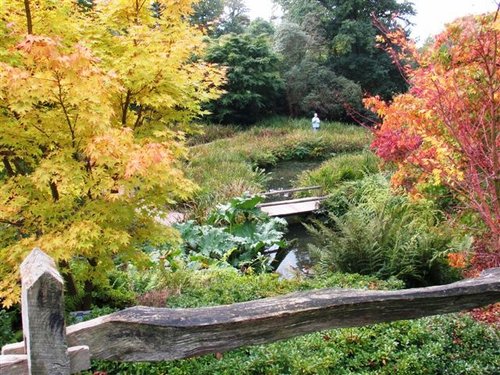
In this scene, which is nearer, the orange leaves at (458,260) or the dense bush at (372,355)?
the dense bush at (372,355)

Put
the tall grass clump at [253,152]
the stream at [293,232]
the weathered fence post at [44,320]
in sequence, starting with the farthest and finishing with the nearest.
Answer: the tall grass clump at [253,152] → the stream at [293,232] → the weathered fence post at [44,320]

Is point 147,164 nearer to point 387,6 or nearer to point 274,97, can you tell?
point 274,97

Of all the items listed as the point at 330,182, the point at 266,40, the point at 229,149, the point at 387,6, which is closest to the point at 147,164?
the point at 330,182

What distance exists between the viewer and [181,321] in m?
1.61

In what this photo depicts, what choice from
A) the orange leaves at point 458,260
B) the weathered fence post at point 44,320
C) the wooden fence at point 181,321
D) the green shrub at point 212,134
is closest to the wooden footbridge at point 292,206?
the orange leaves at point 458,260

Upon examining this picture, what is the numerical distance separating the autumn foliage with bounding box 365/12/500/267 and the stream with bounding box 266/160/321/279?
2.22m

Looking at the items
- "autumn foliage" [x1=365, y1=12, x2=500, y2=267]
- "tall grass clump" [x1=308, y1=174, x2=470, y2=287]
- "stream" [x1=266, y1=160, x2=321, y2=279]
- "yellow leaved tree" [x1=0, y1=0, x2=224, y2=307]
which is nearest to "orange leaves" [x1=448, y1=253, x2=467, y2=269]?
"autumn foliage" [x1=365, y1=12, x2=500, y2=267]

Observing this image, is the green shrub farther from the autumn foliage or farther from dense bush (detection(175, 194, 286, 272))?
the autumn foliage

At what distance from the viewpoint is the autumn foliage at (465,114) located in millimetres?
3738

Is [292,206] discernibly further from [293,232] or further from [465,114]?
[465,114]

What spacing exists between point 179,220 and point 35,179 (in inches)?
204

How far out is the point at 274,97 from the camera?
21.3 metres

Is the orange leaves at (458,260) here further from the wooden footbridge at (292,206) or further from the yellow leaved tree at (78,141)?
the wooden footbridge at (292,206)

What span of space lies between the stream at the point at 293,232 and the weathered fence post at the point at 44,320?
4461mm
